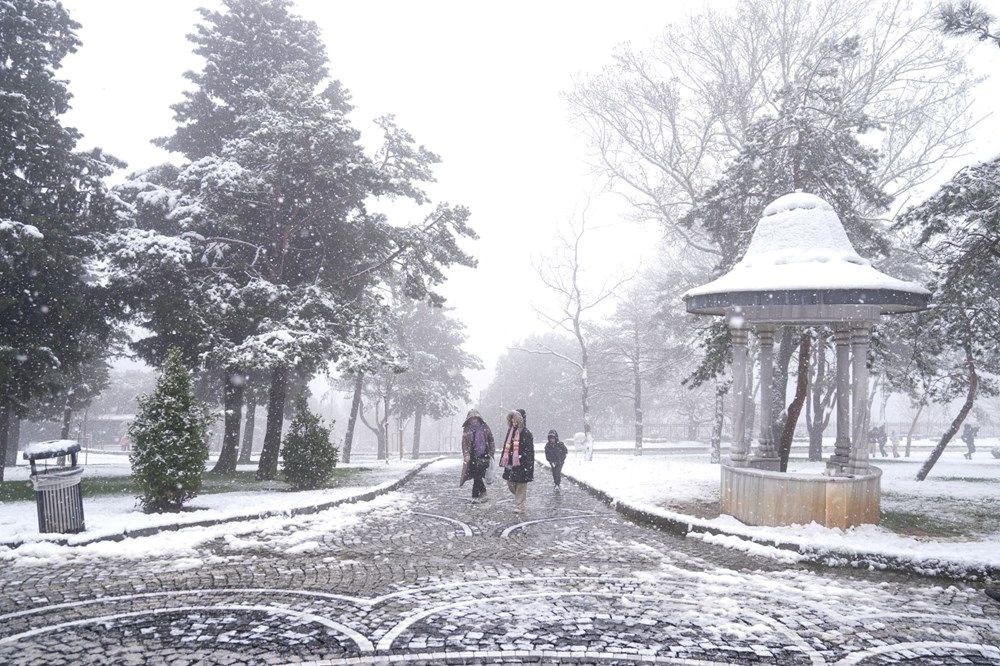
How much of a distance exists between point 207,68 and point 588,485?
1727 centimetres

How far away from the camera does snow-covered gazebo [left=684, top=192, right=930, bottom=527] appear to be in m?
9.83

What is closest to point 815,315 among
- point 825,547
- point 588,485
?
point 825,547

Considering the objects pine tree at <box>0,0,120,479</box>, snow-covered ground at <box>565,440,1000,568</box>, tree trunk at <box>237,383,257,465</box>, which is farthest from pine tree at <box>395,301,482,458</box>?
pine tree at <box>0,0,120,479</box>

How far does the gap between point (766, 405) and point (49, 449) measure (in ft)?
39.8

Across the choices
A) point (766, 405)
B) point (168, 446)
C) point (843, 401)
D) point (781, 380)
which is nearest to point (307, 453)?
point (168, 446)

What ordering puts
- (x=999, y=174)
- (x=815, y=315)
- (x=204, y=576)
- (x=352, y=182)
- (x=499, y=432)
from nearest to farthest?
(x=204, y=576), (x=999, y=174), (x=815, y=315), (x=352, y=182), (x=499, y=432)

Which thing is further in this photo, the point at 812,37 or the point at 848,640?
the point at 812,37

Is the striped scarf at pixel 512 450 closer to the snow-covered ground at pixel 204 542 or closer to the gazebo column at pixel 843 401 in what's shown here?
the snow-covered ground at pixel 204 542

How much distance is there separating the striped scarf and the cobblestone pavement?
289 cm

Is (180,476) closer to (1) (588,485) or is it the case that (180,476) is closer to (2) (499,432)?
(1) (588,485)

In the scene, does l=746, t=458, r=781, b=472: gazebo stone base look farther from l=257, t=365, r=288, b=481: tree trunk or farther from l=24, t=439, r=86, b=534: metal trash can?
l=257, t=365, r=288, b=481: tree trunk

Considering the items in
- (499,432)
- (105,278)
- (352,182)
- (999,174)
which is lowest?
(499,432)

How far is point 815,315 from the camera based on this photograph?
1156 cm

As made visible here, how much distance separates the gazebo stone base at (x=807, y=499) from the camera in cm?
983
